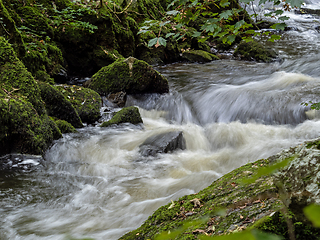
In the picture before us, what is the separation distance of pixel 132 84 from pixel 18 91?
3522 millimetres

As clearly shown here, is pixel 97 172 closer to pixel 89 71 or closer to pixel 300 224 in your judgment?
pixel 300 224

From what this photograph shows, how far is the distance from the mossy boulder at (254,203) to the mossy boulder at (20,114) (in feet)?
9.72

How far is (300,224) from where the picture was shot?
3.82ft

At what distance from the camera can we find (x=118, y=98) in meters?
7.44

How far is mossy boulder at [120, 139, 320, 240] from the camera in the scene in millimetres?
1193

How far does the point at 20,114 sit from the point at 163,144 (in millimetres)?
2580

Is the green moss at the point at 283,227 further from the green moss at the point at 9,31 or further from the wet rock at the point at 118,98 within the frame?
the green moss at the point at 9,31

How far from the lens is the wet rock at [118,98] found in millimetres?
7376

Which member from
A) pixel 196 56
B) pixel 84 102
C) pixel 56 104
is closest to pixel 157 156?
pixel 56 104

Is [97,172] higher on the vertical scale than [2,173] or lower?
lower

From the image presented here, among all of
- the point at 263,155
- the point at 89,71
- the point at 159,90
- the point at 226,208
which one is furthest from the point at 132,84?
the point at 226,208

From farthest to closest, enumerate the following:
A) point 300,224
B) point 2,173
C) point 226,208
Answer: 1. point 2,173
2. point 226,208
3. point 300,224

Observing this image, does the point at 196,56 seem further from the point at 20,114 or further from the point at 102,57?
the point at 20,114

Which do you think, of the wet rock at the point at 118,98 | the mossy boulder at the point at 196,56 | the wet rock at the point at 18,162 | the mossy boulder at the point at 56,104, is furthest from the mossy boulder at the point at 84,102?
the mossy boulder at the point at 196,56
